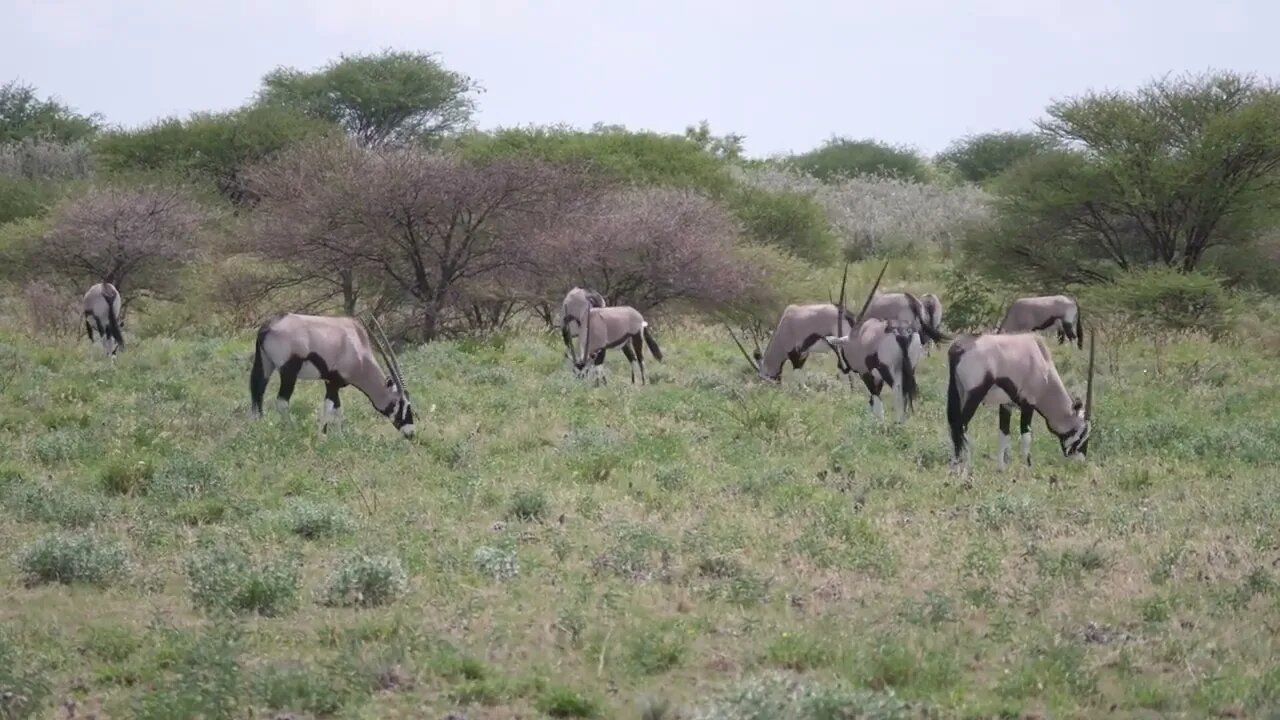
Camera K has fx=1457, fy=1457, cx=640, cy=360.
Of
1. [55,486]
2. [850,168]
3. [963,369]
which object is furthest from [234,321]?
[850,168]

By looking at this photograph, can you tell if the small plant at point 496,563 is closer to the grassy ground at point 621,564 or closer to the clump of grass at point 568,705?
the grassy ground at point 621,564

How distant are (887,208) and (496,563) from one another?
4300 cm

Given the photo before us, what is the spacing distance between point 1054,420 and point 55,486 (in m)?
7.77

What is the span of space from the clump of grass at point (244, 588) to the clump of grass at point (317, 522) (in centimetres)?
128

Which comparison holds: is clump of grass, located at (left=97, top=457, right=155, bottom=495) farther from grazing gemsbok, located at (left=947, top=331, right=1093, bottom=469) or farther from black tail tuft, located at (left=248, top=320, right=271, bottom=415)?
grazing gemsbok, located at (left=947, top=331, right=1093, bottom=469)

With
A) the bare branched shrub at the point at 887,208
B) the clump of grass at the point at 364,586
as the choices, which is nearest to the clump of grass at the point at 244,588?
the clump of grass at the point at 364,586

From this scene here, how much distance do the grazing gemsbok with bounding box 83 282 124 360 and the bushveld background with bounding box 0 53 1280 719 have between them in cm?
56

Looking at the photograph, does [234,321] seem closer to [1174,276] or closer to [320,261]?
[320,261]

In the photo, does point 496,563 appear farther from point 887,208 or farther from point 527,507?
point 887,208

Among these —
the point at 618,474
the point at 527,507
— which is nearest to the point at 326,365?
the point at 618,474

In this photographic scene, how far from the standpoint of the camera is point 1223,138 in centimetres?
2595

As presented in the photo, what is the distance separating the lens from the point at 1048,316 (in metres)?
23.0

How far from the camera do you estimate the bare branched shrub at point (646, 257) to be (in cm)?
2369

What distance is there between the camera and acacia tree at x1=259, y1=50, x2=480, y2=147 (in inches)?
1842
